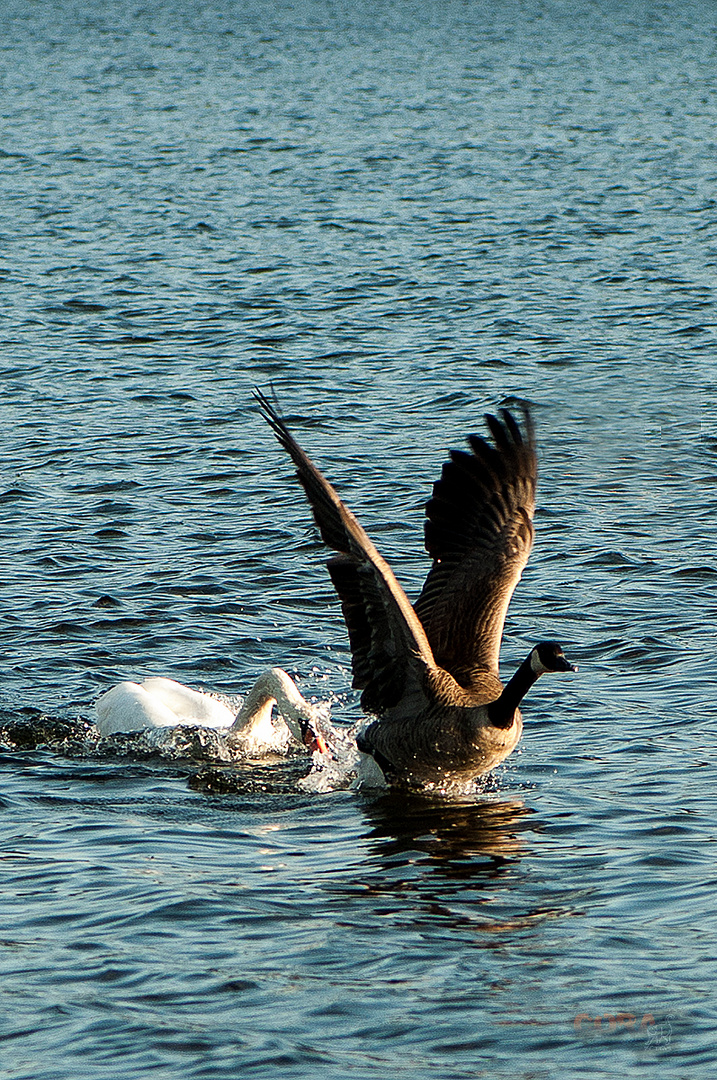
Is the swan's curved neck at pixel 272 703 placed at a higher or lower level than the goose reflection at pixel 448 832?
higher

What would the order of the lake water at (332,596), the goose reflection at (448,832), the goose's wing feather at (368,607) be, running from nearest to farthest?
1. the lake water at (332,596)
2. the goose's wing feather at (368,607)
3. the goose reflection at (448,832)

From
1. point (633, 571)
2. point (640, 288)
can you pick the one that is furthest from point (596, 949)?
point (640, 288)

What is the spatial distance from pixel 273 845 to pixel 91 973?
1.79 m

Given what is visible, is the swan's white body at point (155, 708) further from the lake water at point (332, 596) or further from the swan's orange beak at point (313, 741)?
the swan's orange beak at point (313, 741)

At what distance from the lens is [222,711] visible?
10.6 m

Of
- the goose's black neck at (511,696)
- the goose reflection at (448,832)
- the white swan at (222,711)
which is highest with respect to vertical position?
the goose's black neck at (511,696)

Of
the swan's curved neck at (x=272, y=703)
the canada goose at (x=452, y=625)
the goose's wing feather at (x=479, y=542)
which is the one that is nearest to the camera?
the canada goose at (x=452, y=625)

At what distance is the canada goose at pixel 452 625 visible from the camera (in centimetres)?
881

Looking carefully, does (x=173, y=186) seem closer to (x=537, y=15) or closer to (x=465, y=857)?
(x=465, y=857)

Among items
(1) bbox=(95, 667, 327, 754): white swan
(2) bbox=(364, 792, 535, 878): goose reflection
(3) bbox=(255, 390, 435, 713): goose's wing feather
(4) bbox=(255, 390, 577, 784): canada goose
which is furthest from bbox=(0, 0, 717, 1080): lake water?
(3) bbox=(255, 390, 435, 713): goose's wing feather

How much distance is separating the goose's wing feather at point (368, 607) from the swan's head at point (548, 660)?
0.59 meters

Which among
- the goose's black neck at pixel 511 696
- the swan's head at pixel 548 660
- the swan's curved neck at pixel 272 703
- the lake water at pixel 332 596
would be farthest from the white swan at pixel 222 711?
the swan's head at pixel 548 660

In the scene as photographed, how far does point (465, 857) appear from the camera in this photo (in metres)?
8.65

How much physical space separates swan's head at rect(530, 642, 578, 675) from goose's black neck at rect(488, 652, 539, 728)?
1.2 inches
